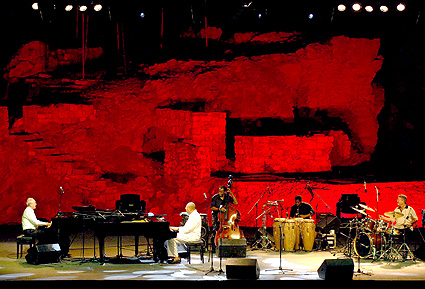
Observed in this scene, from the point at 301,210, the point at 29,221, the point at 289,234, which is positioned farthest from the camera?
the point at 301,210

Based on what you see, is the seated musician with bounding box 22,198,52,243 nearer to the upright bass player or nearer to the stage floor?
the stage floor

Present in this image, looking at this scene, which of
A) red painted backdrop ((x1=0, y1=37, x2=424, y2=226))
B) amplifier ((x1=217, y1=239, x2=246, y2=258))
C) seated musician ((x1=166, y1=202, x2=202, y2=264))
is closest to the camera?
seated musician ((x1=166, y1=202, x2=202, y2=264))

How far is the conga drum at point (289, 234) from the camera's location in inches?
383

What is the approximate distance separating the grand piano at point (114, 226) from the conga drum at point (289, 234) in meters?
2.61

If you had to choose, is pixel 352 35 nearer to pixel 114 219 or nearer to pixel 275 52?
pixel 275 52

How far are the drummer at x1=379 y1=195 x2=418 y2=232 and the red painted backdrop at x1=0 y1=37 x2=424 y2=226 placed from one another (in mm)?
4941

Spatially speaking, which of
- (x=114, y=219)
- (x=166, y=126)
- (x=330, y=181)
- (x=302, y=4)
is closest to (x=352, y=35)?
(x=302, y=4)

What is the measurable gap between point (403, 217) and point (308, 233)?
1840 millimetres

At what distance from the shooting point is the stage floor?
23.1ft

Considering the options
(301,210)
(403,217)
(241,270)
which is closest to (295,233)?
(301,210)

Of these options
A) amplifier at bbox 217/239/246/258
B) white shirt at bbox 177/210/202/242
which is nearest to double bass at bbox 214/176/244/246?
amplifier at bbox 217/239/246/258

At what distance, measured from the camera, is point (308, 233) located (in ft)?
32.0

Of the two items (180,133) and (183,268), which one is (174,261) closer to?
(183,268)

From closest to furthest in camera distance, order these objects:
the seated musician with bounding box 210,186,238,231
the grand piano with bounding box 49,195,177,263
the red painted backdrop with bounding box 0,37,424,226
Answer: the grand piano with bounding box 49,195,177,263
the seated musician with bounding box 210,186,238,231
the red painted backdrop with bounding box 0,37,424,226
